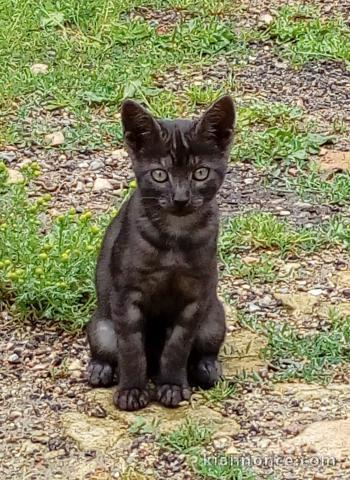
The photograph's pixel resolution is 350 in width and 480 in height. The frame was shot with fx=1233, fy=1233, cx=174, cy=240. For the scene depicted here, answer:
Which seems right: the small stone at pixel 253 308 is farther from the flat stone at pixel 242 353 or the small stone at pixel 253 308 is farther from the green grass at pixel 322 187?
the green grass at pixel 322 187

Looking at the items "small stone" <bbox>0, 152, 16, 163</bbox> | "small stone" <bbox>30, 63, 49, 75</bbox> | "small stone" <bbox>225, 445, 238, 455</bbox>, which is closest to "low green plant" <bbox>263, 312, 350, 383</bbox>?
"small stone" <bbox>225, 445, 238, 455</bbox>

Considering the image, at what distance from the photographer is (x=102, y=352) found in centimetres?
448

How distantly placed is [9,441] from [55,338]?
71 centimetres

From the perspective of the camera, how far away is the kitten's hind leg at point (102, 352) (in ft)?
14.6

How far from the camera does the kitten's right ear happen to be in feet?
13.4

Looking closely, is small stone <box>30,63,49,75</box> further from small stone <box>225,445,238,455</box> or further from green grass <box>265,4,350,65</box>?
small stone <box>225,445,238,455</box>

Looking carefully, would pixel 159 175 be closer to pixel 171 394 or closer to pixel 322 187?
pixel 171 394

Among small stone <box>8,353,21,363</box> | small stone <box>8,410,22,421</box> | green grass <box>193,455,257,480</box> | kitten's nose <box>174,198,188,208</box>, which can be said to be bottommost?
small stone <box>8,410,22,421</box>

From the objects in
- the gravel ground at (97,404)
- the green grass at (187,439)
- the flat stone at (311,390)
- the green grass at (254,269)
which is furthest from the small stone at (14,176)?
the green grass at (187,439)

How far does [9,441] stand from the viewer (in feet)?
13.8

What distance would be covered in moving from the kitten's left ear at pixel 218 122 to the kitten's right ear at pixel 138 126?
15 cm

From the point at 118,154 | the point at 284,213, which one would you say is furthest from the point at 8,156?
the point at 284,213

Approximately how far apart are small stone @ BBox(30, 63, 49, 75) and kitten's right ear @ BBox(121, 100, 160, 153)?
3.19 metres

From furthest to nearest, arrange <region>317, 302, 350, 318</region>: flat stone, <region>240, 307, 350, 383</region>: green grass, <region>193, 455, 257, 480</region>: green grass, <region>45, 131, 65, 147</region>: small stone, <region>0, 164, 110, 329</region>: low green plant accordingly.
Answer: <region>45, 131, 65, 147</region>: small stone < <region>317, 302, 350, 318</region>: flat stone < <region>0, 164, 110, 329</region>: low green plant < <region>240, 307, 350, 383</region>: green grass < <region>193, 455, 257, 480</region>: green grass
